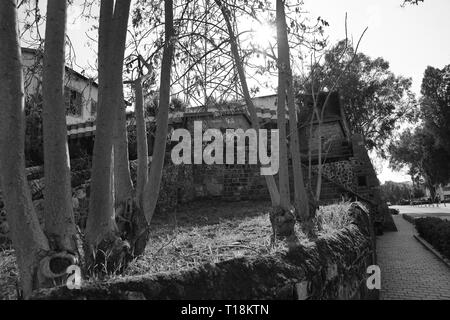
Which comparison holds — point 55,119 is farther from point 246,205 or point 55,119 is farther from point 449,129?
point 449,129

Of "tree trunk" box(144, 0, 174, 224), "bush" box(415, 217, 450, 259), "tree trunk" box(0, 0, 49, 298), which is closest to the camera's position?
"tree trunk" box(0, 0, 49, 298)

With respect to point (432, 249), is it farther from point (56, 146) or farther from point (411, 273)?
point (56, 146)

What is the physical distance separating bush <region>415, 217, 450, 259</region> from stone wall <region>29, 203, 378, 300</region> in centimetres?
681

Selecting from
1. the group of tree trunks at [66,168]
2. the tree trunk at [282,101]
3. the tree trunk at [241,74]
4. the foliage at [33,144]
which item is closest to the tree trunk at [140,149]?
the group of tree trunks at [66,168]

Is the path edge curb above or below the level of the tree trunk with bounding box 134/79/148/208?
below

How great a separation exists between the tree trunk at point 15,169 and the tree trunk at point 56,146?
0.52ft

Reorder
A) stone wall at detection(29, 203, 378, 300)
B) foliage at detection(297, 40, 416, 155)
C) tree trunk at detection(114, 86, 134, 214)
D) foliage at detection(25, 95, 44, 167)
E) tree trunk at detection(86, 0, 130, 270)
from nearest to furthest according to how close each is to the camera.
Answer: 1. stone wall at detection(29, 203, 378, 300)
2. tree trunk at detection(86, 0, 130, 270)
3. tree trunk at detection(114, 86, 134, 214)
4. foliage at detection(25, 95, 44, 167)
5. foliage at detection(297, 40, 416, 155)

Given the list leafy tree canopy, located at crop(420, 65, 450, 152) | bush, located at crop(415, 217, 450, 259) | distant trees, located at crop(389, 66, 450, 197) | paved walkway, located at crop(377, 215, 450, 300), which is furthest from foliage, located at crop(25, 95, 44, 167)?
leafy tree canopy, located at crop(420, 65, 450, 152)

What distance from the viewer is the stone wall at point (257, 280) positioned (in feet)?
7.08

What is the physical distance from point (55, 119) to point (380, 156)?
3189cm

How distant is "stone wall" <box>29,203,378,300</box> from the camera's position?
2158mm

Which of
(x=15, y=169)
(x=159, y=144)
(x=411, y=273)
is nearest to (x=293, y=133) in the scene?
(x=159, y=144)

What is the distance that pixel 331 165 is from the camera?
1622cm

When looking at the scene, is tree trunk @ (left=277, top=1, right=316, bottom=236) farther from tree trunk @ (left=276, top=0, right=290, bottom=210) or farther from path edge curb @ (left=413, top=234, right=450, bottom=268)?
path edge curb @ (left=413, top=234, right=450, bottom=268)
